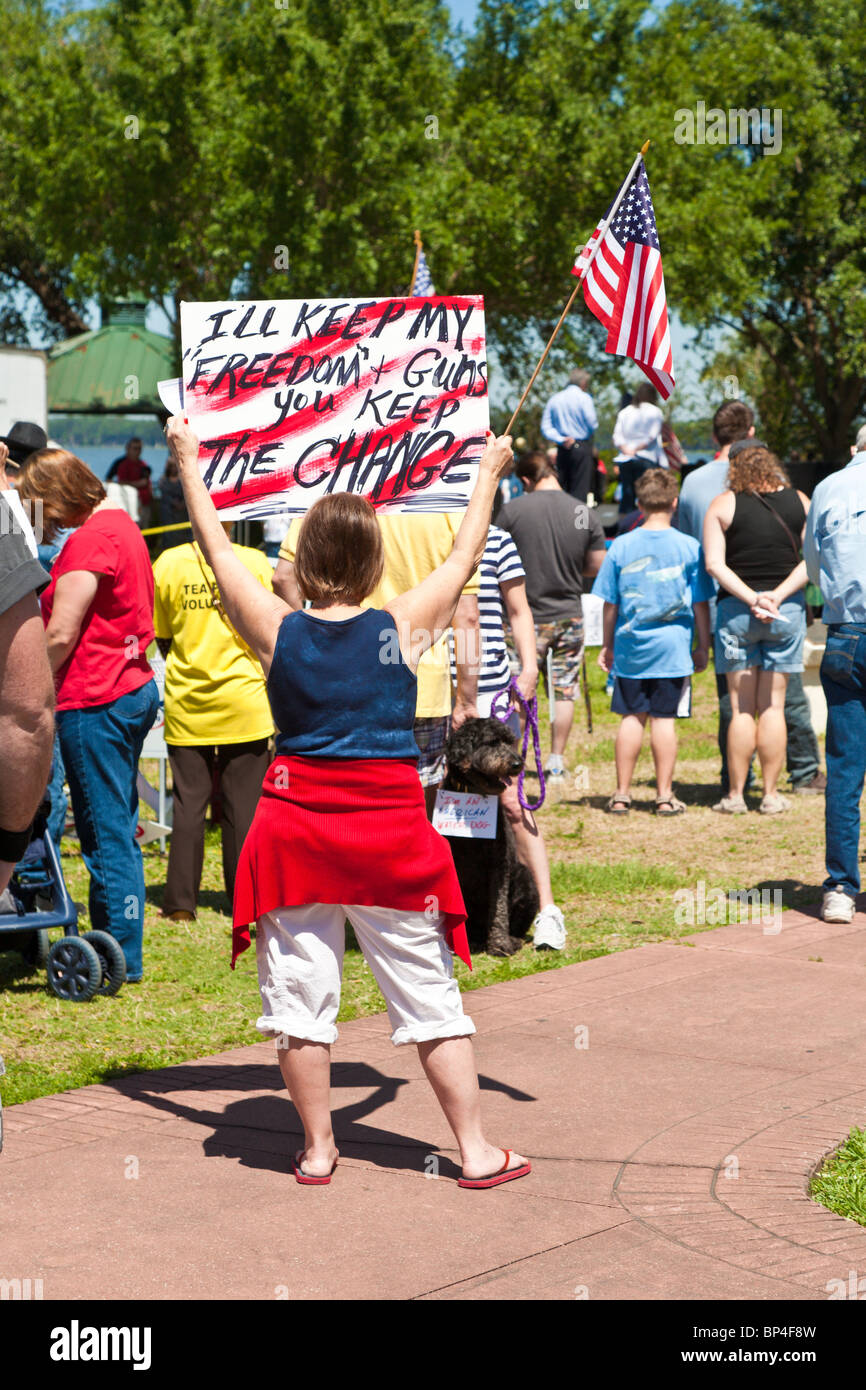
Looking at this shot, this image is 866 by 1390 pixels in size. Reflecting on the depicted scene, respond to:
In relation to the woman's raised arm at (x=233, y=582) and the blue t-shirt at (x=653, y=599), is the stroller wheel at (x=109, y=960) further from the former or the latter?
the blue t-shirt at (x=653, y=599)

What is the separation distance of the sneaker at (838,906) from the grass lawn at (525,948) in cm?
57

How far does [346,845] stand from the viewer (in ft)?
13.8

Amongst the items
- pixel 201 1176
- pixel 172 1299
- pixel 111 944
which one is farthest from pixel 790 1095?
pixel 111 944

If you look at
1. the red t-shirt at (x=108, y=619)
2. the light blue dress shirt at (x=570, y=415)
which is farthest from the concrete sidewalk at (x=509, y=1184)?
the light blue dress shirt at (x=570, y=415)

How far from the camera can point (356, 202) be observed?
89.9ft

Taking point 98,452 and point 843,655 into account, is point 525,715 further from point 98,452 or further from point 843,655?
point 98,452

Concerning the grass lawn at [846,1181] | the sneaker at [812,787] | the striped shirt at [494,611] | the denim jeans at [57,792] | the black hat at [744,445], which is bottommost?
the sneaker at [812,787]

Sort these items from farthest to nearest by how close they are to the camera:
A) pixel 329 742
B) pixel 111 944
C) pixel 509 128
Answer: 1. pixel 509 128
2. pixel 111 944
3. pixel 329 742

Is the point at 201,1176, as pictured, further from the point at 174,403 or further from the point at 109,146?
the point at 109,146

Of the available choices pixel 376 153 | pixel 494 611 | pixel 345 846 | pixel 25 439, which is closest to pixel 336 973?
pixel 345 846

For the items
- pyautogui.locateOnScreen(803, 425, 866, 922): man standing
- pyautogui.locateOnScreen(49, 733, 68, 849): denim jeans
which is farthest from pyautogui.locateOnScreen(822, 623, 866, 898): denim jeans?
pyautogui.locateOnScreen(49, 733, 68, 849): denim jeans

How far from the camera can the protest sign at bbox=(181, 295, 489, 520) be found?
505cm

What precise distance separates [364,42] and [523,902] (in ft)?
77.4

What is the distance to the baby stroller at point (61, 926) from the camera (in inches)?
252
